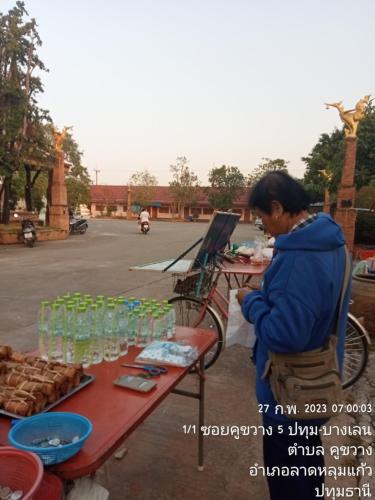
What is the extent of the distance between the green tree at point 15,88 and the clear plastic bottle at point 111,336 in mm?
16285

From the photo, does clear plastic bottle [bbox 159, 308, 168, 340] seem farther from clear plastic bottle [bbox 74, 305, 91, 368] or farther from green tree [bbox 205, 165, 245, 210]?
green tree [bbox 205, 165, 245, 210]

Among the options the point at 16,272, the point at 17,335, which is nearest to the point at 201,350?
the point at 17,335

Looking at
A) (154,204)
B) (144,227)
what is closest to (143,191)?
(154,204)

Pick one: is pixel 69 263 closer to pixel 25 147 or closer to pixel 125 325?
pixel 25 147

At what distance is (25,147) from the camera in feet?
57.6

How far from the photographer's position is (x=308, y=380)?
5.69 feet

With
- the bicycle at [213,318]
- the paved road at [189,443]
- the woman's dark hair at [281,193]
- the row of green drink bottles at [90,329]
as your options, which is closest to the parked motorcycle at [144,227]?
the paved road at [189,443]

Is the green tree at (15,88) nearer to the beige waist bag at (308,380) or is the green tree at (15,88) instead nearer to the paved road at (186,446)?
the paved road at (186,446)

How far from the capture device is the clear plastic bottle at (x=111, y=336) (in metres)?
2.19

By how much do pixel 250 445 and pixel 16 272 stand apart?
29.1ft

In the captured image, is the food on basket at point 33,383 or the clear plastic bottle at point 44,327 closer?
the food on basket at point 33,383

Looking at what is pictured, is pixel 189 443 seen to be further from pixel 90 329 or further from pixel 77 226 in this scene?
pixel 77 226

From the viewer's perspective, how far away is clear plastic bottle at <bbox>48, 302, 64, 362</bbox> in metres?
2.15

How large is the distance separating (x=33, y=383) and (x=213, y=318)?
9.17ft
